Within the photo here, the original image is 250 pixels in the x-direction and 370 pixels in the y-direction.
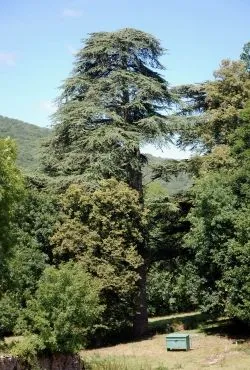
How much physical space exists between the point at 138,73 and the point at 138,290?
40.0 feet

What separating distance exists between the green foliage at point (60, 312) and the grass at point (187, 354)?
2.29 metres

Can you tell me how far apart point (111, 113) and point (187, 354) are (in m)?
13.1

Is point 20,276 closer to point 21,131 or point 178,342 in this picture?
point 178,342

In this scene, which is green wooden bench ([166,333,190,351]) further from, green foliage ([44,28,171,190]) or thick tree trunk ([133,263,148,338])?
green foliage ([44,28,171,190])

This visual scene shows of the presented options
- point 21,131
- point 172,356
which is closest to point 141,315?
point 172,356

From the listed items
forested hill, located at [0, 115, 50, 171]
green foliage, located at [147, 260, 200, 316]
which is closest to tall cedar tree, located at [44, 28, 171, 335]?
green foliage, located at [147, 260, 200, 316]

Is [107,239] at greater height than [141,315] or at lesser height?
greater

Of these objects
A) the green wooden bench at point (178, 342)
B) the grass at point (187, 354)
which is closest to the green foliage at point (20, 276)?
the grass at point (187, 354)

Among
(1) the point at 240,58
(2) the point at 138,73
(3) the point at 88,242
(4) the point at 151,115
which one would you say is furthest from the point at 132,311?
(1) the point at 240,58

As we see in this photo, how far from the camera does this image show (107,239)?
2419 centimetres

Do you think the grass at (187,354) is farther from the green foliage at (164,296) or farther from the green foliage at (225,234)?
the green foliage at (164,296)

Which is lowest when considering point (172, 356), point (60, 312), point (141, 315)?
point (172, 356)

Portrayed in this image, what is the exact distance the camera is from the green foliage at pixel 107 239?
78.0 feet

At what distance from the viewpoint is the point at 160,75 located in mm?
29703
